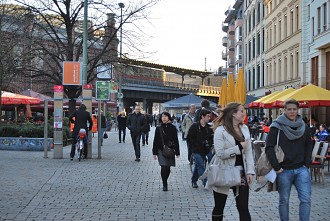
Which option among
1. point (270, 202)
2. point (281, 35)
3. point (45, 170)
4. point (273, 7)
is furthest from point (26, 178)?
point (273, 7)

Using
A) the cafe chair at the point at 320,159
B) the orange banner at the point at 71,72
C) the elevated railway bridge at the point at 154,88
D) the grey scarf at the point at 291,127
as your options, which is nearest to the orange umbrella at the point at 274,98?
the orange banner at the point at 71,72

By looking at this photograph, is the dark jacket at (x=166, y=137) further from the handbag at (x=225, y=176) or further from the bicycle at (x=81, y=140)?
the bicycle at (x=81, y=140)

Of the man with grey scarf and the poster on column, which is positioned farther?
the poster on column

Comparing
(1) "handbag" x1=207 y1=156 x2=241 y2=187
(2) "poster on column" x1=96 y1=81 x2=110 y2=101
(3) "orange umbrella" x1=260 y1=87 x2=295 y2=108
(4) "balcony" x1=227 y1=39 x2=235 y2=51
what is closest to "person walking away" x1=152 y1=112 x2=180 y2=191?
(1) "handbag" x1=207 y1=156 x2=241 y2=187

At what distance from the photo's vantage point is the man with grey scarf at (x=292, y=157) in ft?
20.0

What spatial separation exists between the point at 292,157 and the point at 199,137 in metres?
4.12

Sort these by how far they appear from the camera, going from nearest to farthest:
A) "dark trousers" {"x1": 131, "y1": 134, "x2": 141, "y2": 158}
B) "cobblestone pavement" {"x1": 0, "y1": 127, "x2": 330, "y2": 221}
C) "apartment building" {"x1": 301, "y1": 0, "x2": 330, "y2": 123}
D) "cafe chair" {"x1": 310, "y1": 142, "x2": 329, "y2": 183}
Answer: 1. "cobblestone pavement" {"x1": 0, "y1": 127, "x2": 330, "y2": 221}
2. "cafe chair" {"x1": 310, "y1": 142, "x2": 329, "y2": 183}
3. "dark trousers" {"x1": 131, "y1": 134, "x2": 141, "y2": 158}
4. "apartment building" {"x1": 301, "y1": 0, "x2": 330, "y2": 123}

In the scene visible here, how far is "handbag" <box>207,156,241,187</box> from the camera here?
5578 mm

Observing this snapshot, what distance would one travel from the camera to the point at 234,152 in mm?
5641

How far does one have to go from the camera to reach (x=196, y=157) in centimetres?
1017

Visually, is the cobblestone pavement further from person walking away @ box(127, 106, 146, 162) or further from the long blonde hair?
the long blonde hair

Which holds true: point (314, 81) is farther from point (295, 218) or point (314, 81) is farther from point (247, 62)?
point (247, 62)

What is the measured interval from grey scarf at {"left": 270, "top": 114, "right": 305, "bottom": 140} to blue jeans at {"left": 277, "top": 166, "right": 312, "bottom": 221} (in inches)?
16.1

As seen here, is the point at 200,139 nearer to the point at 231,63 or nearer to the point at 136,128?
the point at 136,128
